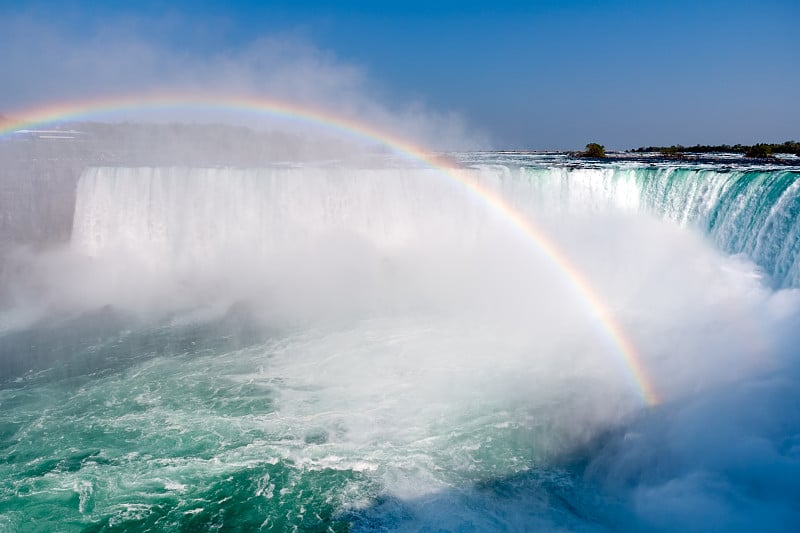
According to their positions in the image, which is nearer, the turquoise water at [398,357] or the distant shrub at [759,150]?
the turquoise water at [398,357]

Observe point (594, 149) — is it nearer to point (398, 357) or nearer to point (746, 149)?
point (746, 149)

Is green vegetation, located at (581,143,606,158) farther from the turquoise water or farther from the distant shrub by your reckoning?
the turquoise water

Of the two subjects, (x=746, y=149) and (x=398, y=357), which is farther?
(x=746, y=149)

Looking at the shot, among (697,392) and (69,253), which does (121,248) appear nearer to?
(69,253)

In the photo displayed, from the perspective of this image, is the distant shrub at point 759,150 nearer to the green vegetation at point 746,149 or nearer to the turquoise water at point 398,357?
the green vegetation at point 746,149

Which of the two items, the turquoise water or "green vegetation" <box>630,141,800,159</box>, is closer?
the turquoise water

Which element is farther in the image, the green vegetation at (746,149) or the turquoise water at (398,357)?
the green vegetation at (746,149)

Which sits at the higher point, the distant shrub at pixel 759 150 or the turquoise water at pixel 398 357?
the distant shrub at pixel 759 150

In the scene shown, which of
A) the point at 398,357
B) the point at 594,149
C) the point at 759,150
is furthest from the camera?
the point at 594,149

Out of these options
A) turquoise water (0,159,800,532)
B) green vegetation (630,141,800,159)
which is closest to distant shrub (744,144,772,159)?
green vegetation (630,141,800,159)

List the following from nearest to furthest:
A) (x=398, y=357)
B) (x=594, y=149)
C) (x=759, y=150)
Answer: (x=398, y=357) → (x=759, y=150) → (x=594, y=149)

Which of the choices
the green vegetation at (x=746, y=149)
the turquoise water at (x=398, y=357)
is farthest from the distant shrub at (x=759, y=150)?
the turquoise water at (x=398, y=357)

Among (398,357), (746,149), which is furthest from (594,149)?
(398,357)
